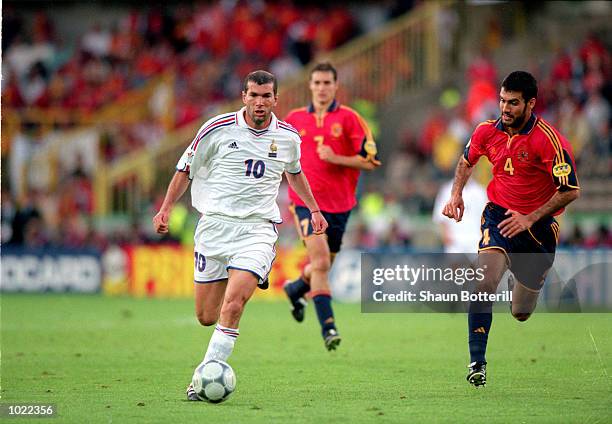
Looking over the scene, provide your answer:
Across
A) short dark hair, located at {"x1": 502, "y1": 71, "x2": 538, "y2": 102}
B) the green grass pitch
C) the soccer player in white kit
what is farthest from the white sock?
short dark hair, located at {"x1": 502, "y1": 71, "x2": 538, "y2": 102}

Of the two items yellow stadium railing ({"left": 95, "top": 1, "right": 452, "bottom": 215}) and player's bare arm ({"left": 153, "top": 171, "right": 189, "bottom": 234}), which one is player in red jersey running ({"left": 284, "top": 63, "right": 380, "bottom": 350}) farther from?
yellow stadium railing ({"left": 95, "top": 1, "right": 452, "bottom": 215})

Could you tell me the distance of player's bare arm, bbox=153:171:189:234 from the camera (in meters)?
8.22

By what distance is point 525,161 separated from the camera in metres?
8.80

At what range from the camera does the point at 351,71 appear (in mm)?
24203

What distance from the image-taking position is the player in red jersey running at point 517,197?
8516 mm

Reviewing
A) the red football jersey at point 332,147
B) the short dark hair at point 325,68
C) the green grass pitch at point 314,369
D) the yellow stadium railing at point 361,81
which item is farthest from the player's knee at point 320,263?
the yellow stadium railing at point 361,81

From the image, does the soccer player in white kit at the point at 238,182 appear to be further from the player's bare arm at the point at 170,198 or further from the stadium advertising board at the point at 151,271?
the stadium advertising board at the point at 151,271

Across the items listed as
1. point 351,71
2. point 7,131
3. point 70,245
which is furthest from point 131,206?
point 351,71

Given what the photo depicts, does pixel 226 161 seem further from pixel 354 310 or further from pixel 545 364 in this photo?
pixel 354 310

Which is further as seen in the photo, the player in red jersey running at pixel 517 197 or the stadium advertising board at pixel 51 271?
the stadium advertising board at pixel 51 271

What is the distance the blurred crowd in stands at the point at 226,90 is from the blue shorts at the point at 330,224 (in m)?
7.69

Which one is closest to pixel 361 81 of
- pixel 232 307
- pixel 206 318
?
pixel 206 318

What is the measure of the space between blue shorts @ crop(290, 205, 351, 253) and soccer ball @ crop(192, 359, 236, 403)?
3.60 meters

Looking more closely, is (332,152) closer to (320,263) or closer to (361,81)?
(320,263)
